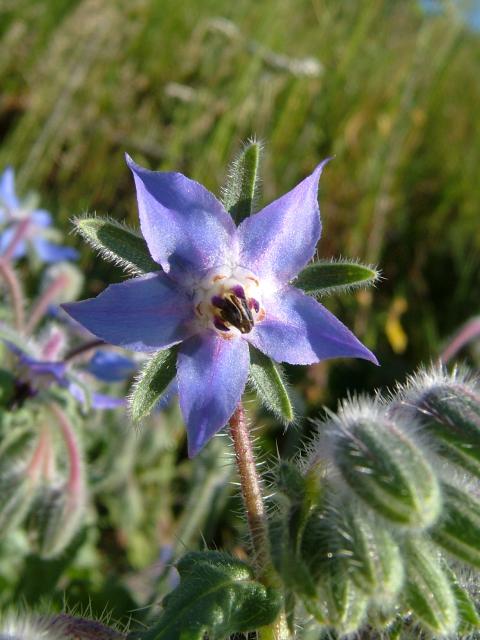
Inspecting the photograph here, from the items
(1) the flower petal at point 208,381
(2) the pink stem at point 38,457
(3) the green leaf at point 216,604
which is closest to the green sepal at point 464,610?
(3) the green leaf at point 216,604

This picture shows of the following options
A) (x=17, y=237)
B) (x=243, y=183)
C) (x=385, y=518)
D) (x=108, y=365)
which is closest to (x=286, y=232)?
(x=243, y=183)

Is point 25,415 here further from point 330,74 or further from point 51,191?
point 330,74

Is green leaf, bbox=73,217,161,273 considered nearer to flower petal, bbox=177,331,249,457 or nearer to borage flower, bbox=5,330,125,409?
flower petal, bbox=177,331,249,457

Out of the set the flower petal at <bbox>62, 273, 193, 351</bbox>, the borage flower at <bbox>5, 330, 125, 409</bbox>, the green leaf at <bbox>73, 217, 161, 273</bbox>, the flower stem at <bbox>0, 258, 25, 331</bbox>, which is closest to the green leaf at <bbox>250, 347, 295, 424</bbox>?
the flower petal at <bbox>62, 273, 193, 351</bbox>

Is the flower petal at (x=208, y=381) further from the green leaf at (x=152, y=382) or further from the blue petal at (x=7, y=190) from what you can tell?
the blue petal at (x=7, y=190)

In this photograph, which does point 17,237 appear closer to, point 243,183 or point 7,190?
point 7,190
